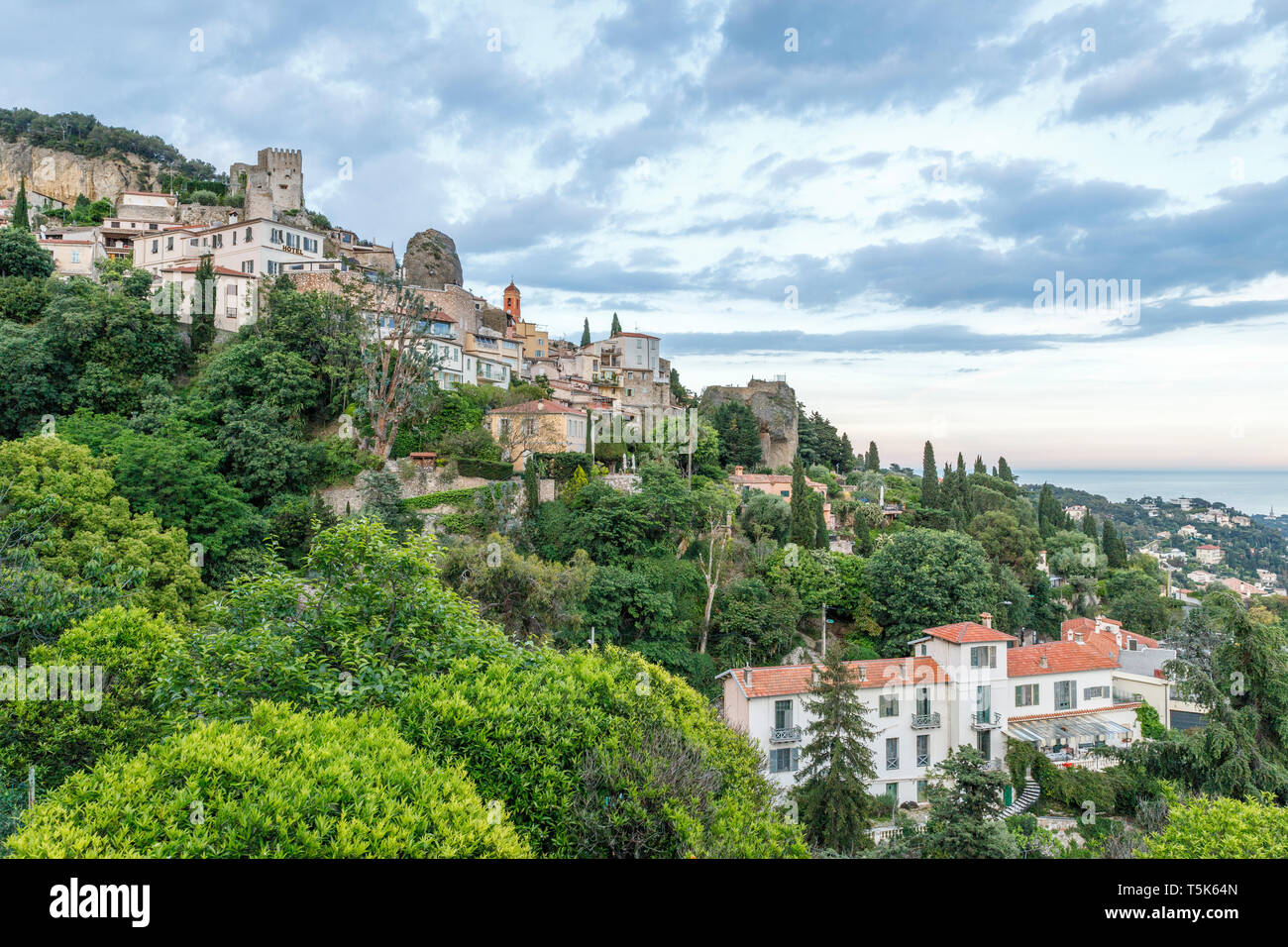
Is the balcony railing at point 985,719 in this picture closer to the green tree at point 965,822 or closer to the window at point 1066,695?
the window at point 1066,695

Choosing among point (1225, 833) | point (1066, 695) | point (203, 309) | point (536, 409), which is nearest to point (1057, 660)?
point (1066, 695)

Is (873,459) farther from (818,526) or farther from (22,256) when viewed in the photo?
(22,256)

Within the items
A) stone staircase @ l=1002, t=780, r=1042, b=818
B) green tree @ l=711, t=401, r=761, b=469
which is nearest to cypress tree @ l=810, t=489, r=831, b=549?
green tree @ l=711, t=401, r=761, b=469

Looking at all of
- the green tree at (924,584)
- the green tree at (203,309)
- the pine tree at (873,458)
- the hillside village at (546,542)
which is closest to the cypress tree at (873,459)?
the pine tree at (873,458)

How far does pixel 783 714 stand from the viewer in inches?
864

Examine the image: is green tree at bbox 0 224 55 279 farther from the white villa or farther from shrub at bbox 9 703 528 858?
shrub at bbox 9 703 528 858

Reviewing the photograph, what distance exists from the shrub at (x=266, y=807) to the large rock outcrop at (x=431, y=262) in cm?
4587

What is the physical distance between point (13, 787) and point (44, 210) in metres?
61.6

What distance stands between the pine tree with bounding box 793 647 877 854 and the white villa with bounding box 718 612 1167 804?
3227 mm

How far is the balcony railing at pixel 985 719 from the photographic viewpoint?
22922 mm

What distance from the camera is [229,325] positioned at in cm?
3447

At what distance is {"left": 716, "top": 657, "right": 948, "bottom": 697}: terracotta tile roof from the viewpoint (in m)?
21.9
